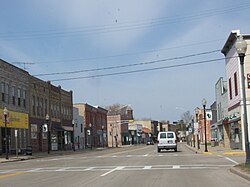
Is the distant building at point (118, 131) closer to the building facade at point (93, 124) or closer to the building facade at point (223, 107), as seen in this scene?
the building facade at point (93, 124)

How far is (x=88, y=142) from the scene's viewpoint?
8450cm

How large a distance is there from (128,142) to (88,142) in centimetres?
4599

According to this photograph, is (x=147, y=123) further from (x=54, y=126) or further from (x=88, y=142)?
(x=54, y=126)

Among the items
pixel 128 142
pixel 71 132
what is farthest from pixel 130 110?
pixel 71 132

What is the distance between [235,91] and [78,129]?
129ft

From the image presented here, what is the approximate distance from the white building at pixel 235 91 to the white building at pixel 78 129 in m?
33.5

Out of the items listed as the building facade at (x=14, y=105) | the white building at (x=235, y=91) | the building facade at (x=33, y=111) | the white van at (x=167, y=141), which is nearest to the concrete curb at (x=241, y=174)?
the white building at (x=235, y=91)

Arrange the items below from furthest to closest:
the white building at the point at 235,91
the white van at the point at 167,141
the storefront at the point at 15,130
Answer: the storefront at the point at 15,130, the white van at the point at 167,141, the white building at the point at 235,91

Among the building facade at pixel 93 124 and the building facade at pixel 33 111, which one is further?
the building facade at pixel 93 124

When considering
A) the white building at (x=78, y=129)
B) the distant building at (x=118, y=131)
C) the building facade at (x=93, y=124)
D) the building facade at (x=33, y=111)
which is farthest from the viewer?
the distant building at (x=118, y=131)

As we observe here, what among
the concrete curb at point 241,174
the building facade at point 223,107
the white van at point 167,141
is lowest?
the concrete curb at point 241,174

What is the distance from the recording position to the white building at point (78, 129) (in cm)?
7525

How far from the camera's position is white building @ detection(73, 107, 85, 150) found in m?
75.2

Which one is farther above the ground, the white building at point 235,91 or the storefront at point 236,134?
the white building at point 235,91
